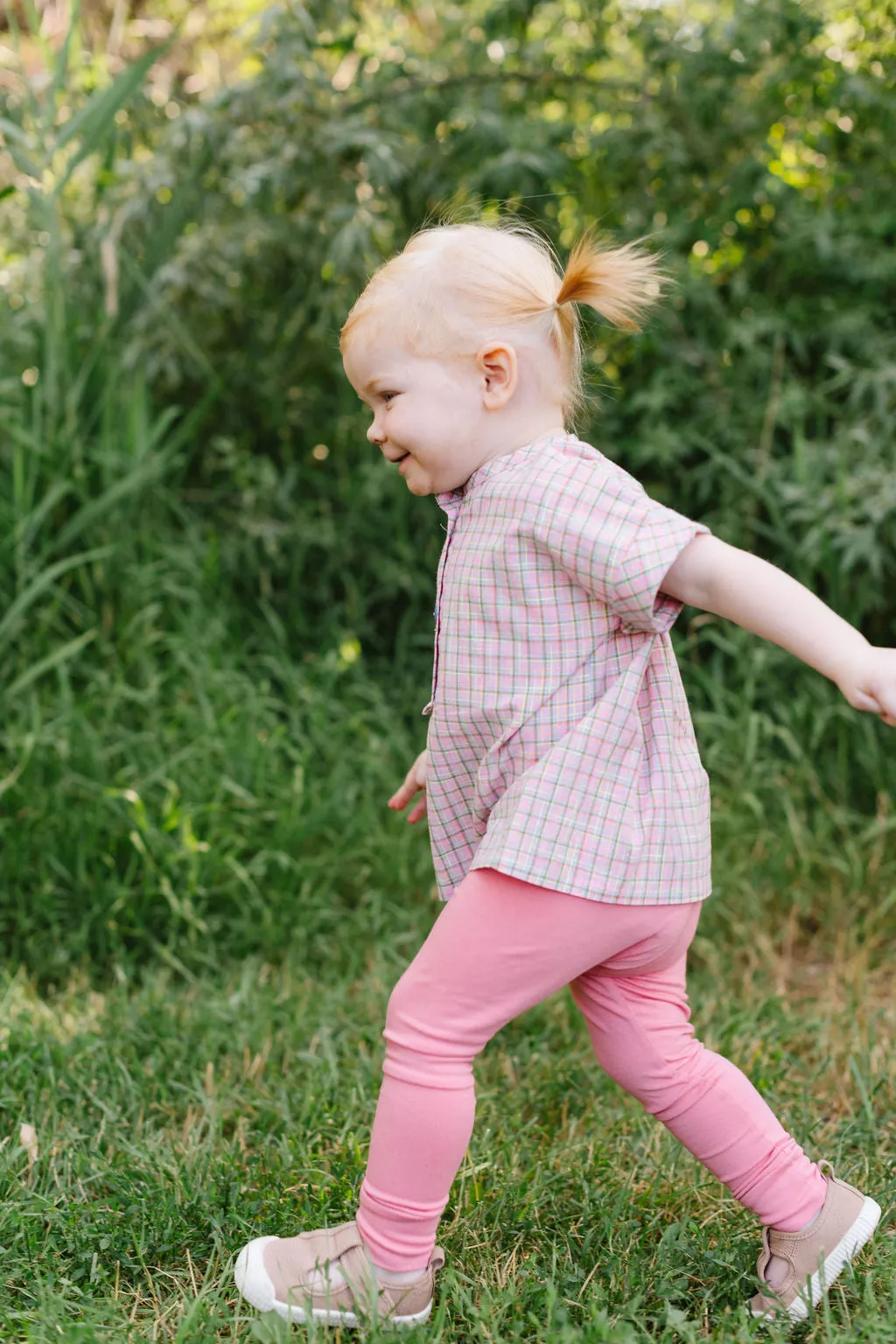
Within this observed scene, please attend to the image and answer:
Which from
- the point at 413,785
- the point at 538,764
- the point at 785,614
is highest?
the point at 785,614

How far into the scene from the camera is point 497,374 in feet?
5.32

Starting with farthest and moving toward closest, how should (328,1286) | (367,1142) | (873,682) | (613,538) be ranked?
(367,1142) < (328,1286) < (613,538) < (873,682)

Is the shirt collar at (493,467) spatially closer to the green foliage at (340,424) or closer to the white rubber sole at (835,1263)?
the white rubber sole at (835,1263)

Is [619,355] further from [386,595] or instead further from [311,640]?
[311,640]

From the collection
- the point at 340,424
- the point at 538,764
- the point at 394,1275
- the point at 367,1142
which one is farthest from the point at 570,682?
the point at 340,424

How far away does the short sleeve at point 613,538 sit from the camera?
1.48m

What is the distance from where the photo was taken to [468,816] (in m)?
1.70

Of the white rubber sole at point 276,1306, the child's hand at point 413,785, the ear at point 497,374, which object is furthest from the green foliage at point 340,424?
the ear at point 497,374

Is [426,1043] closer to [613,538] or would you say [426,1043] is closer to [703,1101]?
[703,1101]

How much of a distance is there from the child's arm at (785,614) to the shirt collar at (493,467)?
0.76ft

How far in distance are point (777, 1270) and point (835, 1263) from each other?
0.07 meters

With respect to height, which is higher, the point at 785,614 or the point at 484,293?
the point at 484,293

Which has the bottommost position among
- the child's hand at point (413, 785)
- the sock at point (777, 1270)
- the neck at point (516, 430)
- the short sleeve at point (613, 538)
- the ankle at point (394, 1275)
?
the ankle at point (394, 1275)

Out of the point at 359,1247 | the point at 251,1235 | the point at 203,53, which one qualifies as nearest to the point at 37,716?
the point at 251,1235
